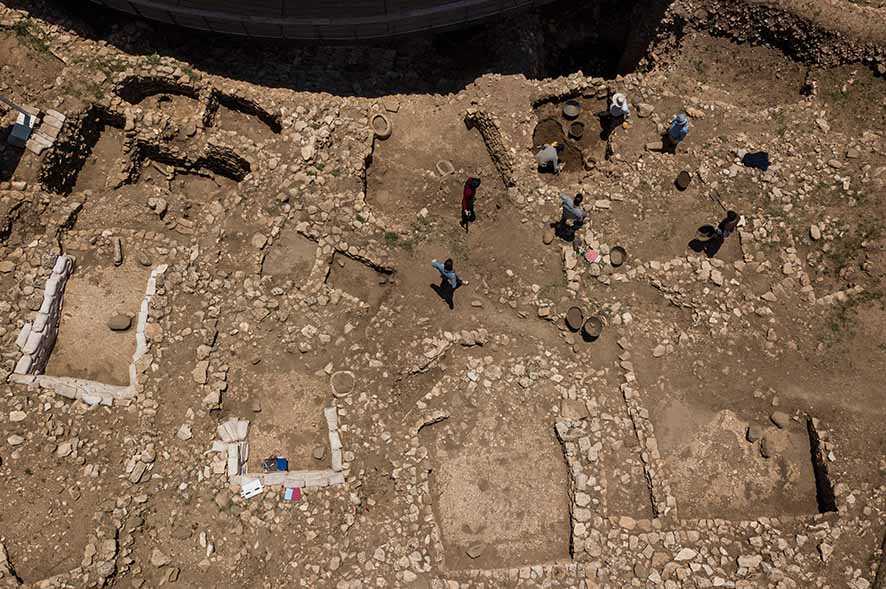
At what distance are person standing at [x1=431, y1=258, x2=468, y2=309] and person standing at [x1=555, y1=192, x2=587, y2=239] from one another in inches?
125

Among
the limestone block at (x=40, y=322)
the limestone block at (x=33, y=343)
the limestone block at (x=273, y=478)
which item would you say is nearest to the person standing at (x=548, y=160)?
the limestone block at (x=273, y=478)

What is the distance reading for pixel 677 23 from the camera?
59.1ft

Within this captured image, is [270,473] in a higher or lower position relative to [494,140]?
lower

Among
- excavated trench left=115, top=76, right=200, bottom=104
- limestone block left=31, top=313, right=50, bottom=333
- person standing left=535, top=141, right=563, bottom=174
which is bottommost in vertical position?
limestone block left=31, top=313, right=50, bottom=333

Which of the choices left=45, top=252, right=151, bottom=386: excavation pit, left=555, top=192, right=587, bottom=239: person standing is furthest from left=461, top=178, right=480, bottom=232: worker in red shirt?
left=45, top=252, right=151, bottom=386: excavation pit

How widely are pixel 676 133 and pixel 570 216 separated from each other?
4509 mm

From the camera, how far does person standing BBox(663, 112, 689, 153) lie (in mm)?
15461

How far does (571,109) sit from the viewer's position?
17328mm

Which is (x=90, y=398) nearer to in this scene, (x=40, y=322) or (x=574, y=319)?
A: (x=40, y=322)

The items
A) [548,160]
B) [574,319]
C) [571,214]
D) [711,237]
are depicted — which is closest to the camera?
[574,319]

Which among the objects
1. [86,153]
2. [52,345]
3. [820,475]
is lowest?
[52,345]

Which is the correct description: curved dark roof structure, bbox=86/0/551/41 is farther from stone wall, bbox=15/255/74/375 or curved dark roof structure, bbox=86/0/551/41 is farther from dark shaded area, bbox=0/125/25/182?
stone wall, bbox=15/255/74/375

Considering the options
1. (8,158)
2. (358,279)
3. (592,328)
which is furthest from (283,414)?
(8,158)

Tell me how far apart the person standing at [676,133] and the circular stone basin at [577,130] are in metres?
2.56
